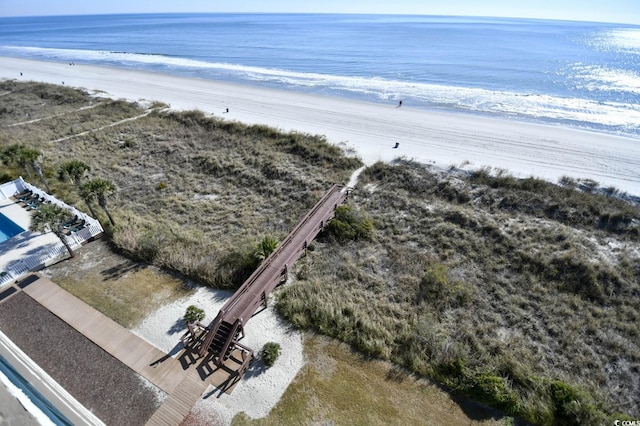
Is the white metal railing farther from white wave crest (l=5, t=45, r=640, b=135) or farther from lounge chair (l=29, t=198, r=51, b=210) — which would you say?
white wave crest (l=5, t=45, r=640, b=135)

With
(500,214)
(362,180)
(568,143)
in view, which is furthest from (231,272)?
(568,143)

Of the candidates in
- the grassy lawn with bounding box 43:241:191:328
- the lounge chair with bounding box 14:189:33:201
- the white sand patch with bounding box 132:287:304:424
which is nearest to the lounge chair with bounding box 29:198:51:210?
the lounge chair with bounding box 14:189:33:201

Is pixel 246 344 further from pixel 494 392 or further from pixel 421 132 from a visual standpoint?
Answer: pixel 421 132

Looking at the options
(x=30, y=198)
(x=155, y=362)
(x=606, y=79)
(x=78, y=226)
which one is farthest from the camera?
(x=606, y=79)

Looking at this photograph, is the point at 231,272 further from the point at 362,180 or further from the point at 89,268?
the point at 362,180

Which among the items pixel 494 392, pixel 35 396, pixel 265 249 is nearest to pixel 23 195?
pixel 265 249

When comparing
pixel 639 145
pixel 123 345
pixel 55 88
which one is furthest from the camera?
pixel 55 88
